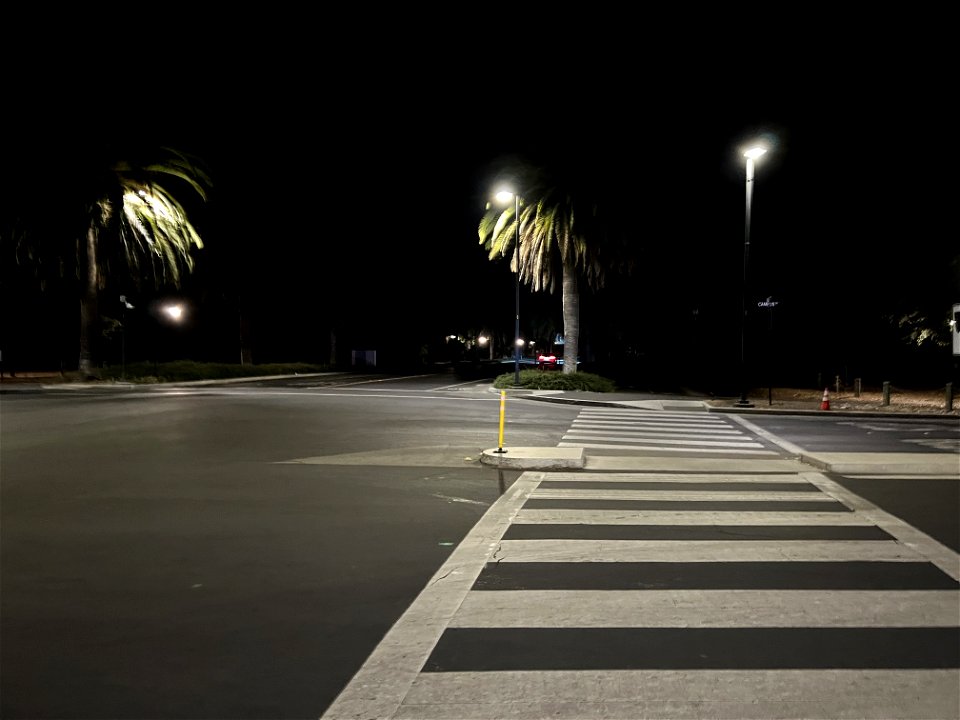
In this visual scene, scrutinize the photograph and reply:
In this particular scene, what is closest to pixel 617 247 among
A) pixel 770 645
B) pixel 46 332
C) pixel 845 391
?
pixel 845 391

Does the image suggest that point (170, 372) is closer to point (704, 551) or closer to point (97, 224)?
point (97, 224)

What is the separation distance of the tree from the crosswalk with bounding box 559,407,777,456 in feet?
89.7

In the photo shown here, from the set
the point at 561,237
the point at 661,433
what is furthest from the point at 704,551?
the point at 561,237

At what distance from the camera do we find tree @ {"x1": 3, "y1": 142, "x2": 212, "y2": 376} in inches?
1436

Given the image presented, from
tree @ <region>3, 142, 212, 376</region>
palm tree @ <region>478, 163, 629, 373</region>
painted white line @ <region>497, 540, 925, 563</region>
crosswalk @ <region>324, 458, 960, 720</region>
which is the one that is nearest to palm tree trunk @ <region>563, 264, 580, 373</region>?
palm tree @ <region>478, 163, 629, 373</region>

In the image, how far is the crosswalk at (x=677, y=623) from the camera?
161 inches

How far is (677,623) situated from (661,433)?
12.2 metres

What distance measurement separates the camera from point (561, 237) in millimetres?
33906

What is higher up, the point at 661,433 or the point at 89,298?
the point at 89,298

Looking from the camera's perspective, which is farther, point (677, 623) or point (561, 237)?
point (561, 237)

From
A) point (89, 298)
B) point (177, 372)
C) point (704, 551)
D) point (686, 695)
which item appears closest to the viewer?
point (686, 695)

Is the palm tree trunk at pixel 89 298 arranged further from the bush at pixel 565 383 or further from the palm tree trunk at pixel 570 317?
the palm tree trunk at pixel 570 317

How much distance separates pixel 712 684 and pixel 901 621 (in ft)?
6.17

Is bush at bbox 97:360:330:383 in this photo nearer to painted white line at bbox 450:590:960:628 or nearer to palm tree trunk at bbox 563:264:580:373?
palm tree trunk at bbox 563:264:580:373
